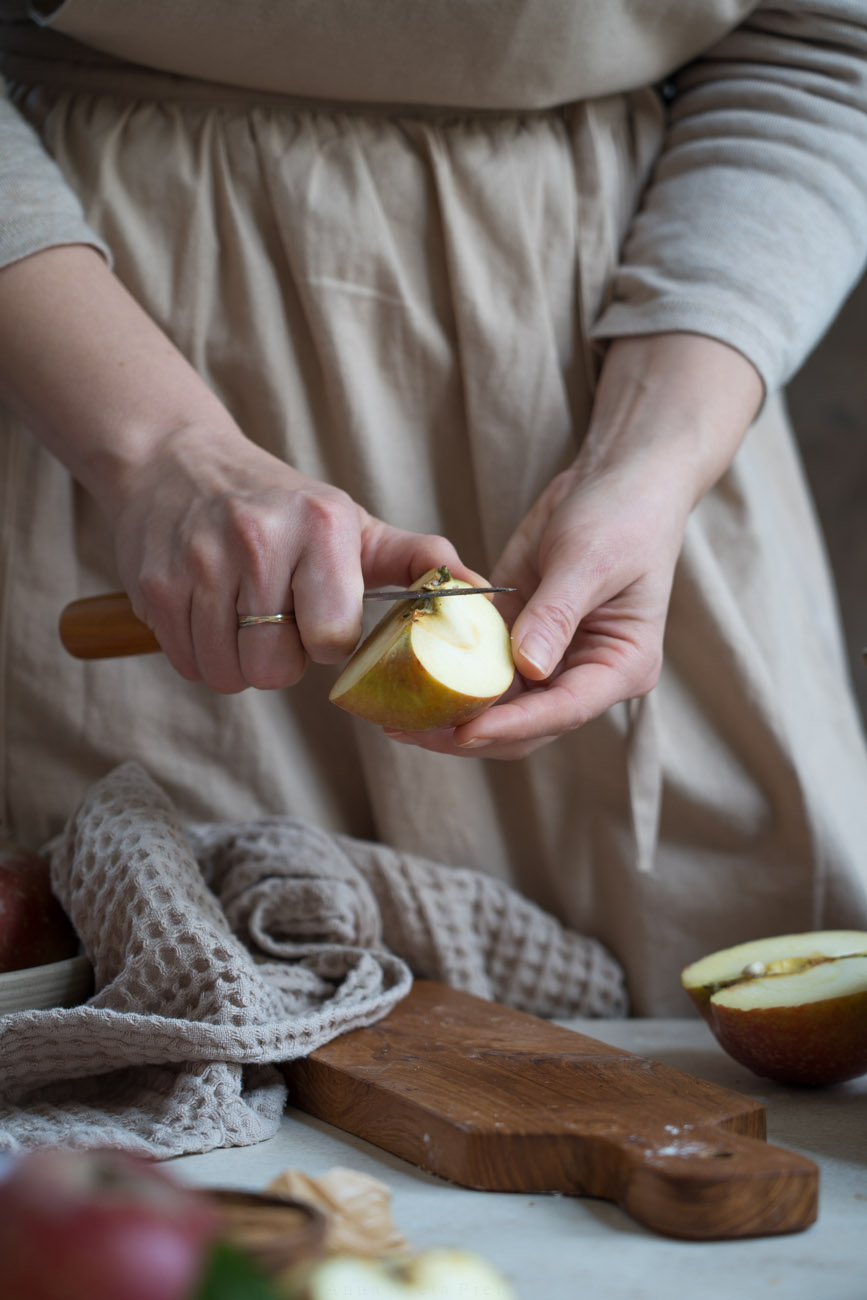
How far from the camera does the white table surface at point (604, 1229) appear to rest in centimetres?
53

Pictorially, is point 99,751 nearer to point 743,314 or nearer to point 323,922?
point 323,922

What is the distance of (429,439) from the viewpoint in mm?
1079

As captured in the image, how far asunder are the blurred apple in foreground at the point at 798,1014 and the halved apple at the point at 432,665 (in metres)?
0.28

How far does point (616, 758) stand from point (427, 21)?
2.15 ft

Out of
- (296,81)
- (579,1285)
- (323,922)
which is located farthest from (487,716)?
(296,81)

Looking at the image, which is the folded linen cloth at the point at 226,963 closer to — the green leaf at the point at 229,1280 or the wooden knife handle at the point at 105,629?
the wooden knife handle at the point at 105,629

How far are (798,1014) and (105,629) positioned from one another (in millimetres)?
568

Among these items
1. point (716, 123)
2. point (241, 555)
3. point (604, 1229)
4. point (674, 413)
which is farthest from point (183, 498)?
point (716, 123)

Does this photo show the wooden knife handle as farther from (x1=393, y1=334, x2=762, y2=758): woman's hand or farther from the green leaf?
the green leaf

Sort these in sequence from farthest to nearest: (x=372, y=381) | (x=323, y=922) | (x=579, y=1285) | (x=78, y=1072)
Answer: (x=372, y=381) → (x=323, y=922) → (x=78, y=1072) → (x=579, y=1285)

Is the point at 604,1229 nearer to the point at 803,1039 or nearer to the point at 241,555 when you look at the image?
the point at 803,1039

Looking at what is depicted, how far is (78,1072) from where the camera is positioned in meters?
0.76

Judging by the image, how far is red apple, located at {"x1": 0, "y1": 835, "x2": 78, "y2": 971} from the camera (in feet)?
2.77

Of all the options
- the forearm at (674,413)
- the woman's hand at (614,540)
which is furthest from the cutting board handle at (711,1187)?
the forearm at (674,413)
